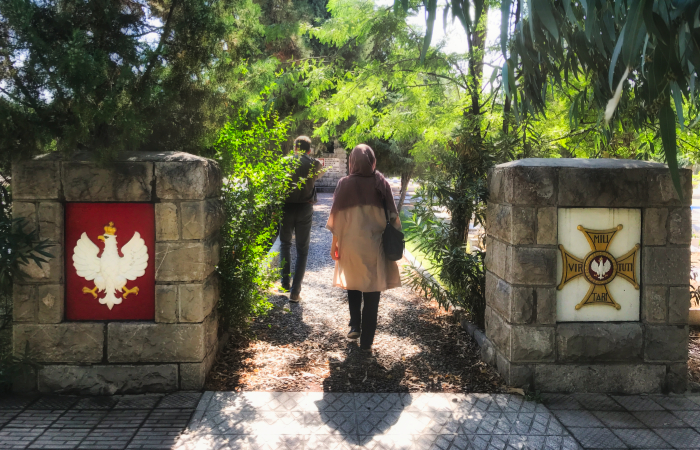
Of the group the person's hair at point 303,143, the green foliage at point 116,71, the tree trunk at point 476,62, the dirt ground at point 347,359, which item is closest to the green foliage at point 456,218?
the dirt ground at point 347,359

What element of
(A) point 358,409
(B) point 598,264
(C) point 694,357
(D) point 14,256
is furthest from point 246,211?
(C) point 694,357

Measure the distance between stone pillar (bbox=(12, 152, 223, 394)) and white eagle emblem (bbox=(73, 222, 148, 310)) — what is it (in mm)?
36

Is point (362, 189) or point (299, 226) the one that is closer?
point (362, 189)

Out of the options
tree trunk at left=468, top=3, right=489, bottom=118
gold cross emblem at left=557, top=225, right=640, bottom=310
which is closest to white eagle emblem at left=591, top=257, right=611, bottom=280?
gold cross emblem at left=557, top=225, right=640, bottom=310

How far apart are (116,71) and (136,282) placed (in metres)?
1.44

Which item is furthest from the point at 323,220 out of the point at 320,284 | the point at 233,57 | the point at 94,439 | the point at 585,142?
the point at 94,439

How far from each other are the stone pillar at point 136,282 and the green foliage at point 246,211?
2.16ft

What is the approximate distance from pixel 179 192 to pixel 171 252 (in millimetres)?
411

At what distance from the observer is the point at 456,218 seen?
533 cm

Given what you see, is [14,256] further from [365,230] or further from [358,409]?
[365,230]

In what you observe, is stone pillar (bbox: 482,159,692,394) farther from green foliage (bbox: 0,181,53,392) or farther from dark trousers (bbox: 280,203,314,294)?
green foliage (bbox: 0,181,53,392)

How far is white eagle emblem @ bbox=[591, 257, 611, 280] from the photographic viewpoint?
12.9ft

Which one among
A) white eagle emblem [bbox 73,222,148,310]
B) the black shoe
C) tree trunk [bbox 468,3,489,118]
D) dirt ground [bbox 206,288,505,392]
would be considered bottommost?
dirt ground [bbox 206,288,505,392]

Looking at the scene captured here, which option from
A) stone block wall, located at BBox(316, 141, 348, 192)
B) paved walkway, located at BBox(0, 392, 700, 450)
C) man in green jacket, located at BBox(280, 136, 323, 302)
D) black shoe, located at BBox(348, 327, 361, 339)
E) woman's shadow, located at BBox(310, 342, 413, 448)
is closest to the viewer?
paved walkway, located at BBox(0, 392, 700, 450)
